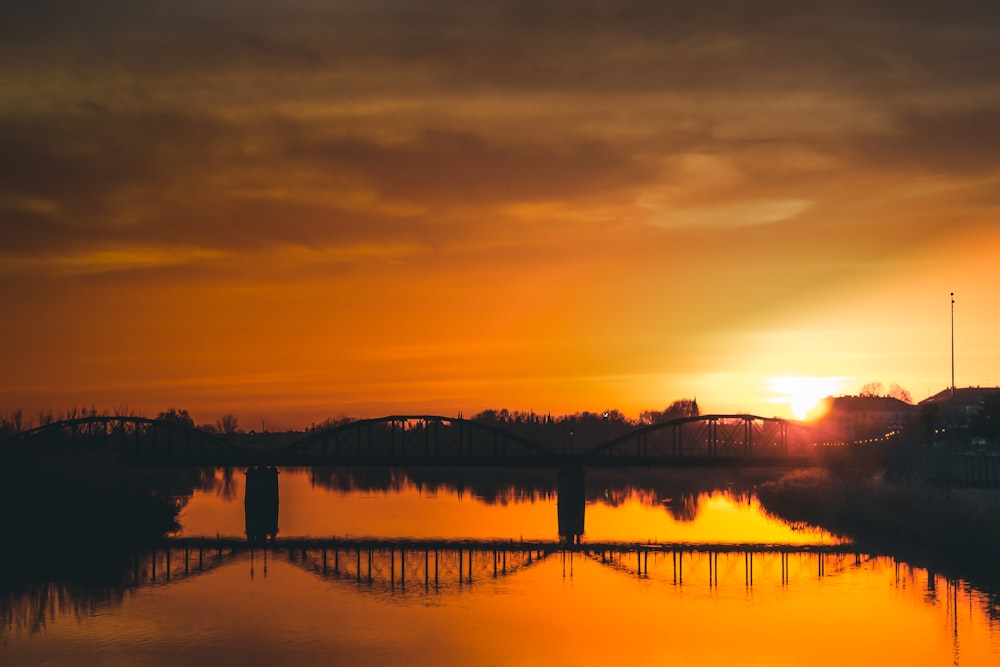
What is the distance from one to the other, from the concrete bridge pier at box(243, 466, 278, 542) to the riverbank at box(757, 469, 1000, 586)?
35.4 m


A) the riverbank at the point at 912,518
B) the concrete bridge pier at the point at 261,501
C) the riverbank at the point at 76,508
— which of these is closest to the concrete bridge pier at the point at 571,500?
the riverbank at the point at 912,518

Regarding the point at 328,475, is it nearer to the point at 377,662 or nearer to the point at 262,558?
the point at 262,558

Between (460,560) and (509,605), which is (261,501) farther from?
(509,605)

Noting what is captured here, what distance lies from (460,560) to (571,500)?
2775cm

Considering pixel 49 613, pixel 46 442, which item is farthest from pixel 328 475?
pixel 49 613

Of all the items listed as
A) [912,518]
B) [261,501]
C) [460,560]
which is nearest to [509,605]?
[460,560]

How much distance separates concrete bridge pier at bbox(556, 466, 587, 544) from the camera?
83250 mm

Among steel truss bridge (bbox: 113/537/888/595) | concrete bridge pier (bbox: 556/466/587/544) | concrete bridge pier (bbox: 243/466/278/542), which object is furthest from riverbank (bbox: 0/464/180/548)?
concrete bridge pier (bbox: 556/466/587/544)

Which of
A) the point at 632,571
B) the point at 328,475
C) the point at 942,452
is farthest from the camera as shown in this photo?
the point at 328,475

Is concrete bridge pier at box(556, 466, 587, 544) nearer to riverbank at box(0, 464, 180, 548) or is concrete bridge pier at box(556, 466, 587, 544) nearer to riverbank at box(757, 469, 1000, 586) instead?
riverbank at box(757, 469, 1000, 586)

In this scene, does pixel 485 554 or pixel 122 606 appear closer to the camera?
pixel 122 606

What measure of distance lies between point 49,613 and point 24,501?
23.3 m

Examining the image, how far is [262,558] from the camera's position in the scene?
211 feet

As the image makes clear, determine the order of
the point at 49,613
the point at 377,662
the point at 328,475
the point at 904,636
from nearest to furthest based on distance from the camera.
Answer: the point at 377,662, the point at 904,636, the point at 49,613, the point at 328,475
